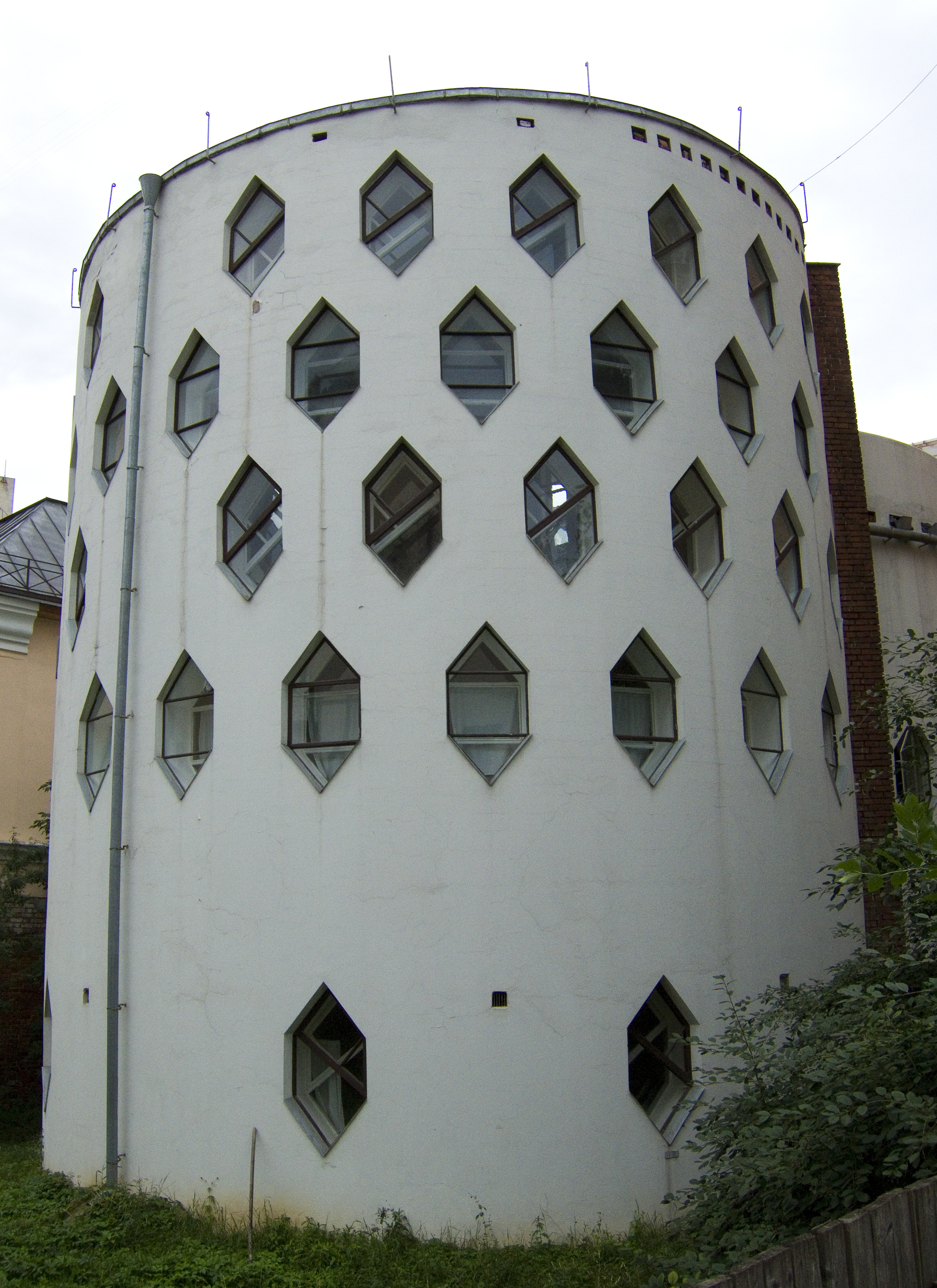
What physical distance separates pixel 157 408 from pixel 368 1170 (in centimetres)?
719

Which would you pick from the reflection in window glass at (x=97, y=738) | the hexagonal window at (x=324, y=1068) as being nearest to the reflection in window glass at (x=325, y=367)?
the reflection in window glass at (x=97, y=738)

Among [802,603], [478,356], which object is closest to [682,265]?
[478,356]

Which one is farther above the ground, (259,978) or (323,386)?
(323,386)

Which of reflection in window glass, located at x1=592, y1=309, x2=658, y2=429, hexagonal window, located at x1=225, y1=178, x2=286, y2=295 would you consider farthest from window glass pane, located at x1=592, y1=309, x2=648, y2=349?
hexagonal window, located at x1=225, y1=178, x2=286, y2=295

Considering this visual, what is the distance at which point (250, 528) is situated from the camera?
10812mm

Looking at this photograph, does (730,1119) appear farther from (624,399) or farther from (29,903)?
(29,903)

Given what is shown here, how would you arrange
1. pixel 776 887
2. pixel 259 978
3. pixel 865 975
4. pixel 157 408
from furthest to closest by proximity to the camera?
pixel 157 408 < pixel 776 887 < pixel 259 978 < pixel 865 975

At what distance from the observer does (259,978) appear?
32.2 feet

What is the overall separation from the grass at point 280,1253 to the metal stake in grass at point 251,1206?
6 cm

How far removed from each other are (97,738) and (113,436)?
10.4ft

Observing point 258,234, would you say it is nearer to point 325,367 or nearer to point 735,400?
point 325,367

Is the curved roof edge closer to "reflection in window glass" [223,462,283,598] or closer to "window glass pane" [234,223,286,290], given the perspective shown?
"window glass pane" [234,223,286,290]

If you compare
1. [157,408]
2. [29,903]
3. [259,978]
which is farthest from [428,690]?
[29,903]

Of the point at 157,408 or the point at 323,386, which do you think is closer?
the point at 323,386
